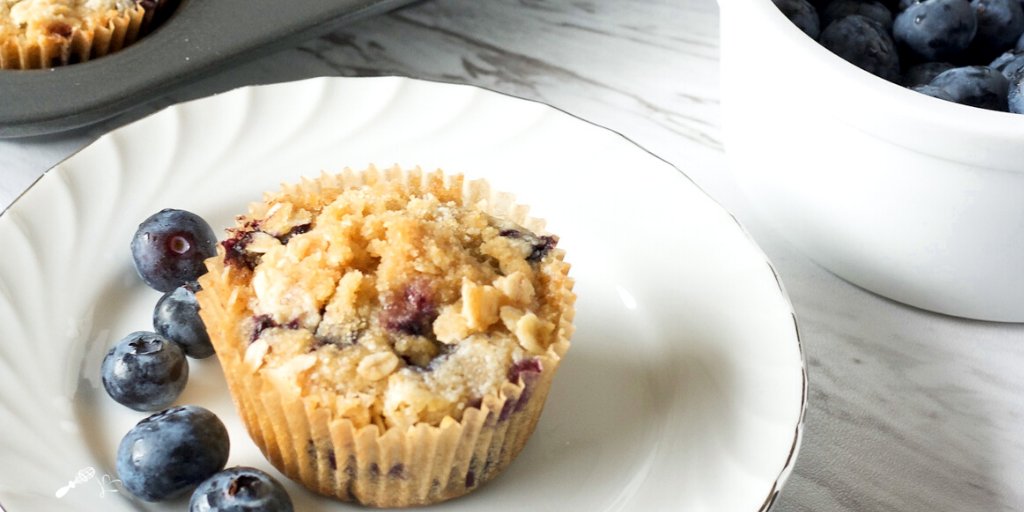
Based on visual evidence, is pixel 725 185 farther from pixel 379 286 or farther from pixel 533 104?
pixel 379 286

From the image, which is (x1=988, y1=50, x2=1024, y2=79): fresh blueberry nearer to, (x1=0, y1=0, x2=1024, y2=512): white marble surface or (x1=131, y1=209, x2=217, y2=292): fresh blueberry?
(x1=0, y1=0, x2=1024, y2=512): white marble surface

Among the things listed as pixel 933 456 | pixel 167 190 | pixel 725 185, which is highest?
pixel 167 190

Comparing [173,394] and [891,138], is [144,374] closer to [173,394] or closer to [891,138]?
[173,394]

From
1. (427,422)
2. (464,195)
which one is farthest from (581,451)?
(464,195)

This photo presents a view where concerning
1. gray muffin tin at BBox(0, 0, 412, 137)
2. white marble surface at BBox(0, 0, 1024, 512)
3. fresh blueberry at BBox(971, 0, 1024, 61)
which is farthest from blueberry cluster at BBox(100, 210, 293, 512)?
fresh blueberry at BBox(971, 0, 1024, 61)

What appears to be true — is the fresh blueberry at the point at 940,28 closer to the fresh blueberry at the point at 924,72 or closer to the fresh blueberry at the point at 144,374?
the fresh blueberry at the point at 924,72

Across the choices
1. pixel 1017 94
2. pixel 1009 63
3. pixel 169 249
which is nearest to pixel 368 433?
pixel 169 249
